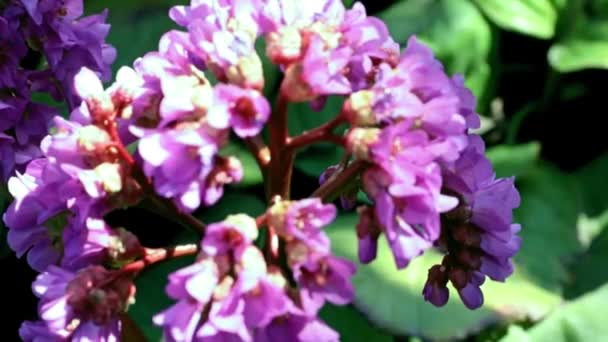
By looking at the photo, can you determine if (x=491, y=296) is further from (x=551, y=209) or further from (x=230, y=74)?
(x=230, y=74)

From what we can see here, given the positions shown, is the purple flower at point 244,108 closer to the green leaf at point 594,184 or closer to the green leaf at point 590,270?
the green leaf at point 590,270

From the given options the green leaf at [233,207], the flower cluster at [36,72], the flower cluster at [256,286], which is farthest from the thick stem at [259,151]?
the green leaf at [233,207]

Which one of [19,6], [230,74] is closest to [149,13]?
[19,6]

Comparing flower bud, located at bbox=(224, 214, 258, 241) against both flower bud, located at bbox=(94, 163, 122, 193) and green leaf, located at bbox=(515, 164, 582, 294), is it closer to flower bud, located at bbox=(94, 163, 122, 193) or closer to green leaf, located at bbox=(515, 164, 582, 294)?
flower bud, located at bbox=(94, 163, 122, 193)

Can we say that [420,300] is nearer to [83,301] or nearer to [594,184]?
[594,184]

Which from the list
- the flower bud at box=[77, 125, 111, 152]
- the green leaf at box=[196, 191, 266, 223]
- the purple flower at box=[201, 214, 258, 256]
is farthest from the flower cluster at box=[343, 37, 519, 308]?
the green leaf at box=[196, 191, 266, 223]
